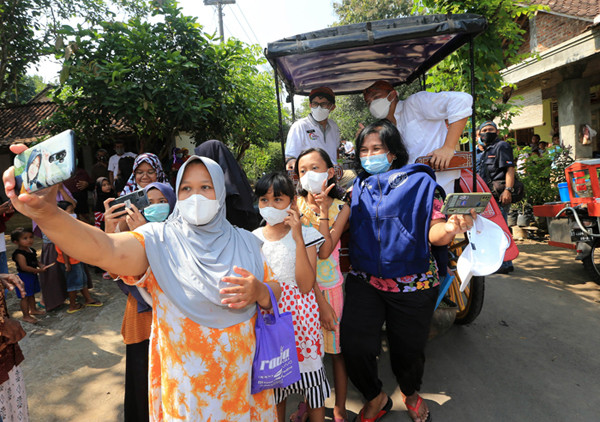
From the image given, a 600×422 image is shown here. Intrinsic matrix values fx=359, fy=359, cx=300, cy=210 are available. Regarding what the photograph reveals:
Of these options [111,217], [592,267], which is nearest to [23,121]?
[111,217]

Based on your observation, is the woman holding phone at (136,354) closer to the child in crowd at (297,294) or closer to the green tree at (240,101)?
the child in crowd at (297,294)

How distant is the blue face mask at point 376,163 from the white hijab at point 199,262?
0.97 m

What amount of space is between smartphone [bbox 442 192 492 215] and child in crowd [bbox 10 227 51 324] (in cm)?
485

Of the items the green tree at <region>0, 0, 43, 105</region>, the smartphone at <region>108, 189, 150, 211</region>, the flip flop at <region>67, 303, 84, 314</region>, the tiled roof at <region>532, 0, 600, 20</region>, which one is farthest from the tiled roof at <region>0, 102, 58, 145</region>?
the tiled roof at <region>532, 0, 600, 20</region>

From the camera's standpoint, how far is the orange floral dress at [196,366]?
1.53 meters

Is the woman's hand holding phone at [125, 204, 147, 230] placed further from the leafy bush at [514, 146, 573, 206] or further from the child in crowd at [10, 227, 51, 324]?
the leafy bush at [514, 146, 573, 206]

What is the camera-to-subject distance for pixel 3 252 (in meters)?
4.27

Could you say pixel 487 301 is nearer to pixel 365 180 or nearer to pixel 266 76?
pixel 365 180

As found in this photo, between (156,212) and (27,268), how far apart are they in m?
3.50

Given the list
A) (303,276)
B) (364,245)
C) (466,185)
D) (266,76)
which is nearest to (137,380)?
(303,276)

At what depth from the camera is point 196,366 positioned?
1532mm

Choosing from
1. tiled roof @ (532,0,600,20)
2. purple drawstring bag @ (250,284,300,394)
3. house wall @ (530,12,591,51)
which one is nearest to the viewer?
purple drawstring bag @ (250,284,300,394)

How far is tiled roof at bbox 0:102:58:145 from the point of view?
440 inches

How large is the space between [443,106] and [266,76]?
31.4 feet
